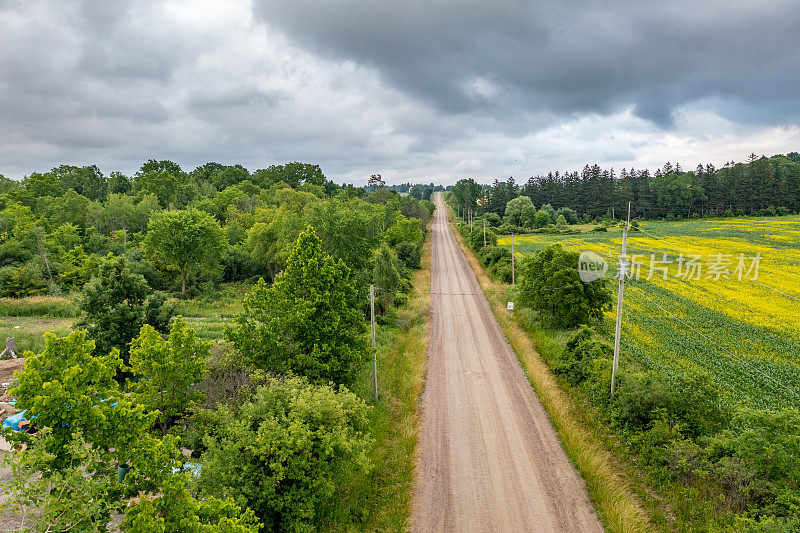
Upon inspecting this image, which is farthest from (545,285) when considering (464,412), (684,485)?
(684,485)

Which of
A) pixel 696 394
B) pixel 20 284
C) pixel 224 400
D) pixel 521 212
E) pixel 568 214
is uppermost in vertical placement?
pixel 521 212

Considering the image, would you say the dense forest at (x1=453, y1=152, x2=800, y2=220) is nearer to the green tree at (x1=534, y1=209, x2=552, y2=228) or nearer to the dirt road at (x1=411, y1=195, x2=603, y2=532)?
the green tree at (x1=534, y1=209, x2=552, y2=228)

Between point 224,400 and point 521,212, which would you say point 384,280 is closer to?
point 224,400

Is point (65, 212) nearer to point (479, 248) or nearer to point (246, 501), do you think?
point (479, 248)

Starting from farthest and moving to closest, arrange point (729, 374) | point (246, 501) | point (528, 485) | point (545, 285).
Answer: point (545, 285), point (729, 374), point (528, 485), point (246, 501)

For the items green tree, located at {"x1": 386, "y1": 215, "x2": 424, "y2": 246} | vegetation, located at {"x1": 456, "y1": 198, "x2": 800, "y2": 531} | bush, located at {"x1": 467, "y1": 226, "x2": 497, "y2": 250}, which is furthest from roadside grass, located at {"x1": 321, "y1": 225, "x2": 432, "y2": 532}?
bush, located at {"x1": 467, "y1": 226, "x2": 497, "y2": 250}

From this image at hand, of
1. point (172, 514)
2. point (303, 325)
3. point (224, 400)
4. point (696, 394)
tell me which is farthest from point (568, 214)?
point (172, 514)

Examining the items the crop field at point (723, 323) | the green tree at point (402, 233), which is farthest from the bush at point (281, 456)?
the green tree at point (402, 233)
